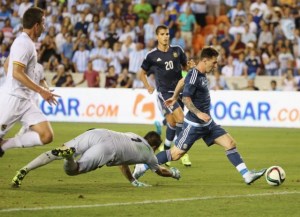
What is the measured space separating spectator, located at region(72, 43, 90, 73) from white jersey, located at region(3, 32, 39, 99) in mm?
19552

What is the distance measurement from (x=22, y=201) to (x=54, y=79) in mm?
19845

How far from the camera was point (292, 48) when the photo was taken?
30375 mm

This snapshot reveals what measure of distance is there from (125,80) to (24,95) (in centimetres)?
1800

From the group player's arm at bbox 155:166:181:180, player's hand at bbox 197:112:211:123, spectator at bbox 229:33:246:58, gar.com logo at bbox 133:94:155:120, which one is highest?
player's hand at bbox 197:112:211:123

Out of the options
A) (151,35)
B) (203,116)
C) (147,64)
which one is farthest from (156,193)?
(151,35)

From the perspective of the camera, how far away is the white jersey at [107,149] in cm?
1191

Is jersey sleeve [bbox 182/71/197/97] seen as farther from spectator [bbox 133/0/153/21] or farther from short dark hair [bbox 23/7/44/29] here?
spectator [bbox 133/0/153/21]

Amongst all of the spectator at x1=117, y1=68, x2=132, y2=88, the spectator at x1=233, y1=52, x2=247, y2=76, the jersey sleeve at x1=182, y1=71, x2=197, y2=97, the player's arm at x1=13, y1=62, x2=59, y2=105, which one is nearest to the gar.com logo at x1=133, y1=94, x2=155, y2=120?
the spectator at x1=117, y1=68, x2=132, y2=88

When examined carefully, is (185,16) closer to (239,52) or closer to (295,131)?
(239,52)

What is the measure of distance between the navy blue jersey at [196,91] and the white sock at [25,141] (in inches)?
92.8

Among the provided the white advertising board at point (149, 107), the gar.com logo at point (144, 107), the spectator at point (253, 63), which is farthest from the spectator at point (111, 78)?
the spectator at point (253, 63)

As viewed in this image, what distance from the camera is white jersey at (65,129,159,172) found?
39.1 ft

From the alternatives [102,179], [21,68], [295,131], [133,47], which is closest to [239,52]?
[133,47]

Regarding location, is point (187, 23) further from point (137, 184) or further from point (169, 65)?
point (137, 184)
